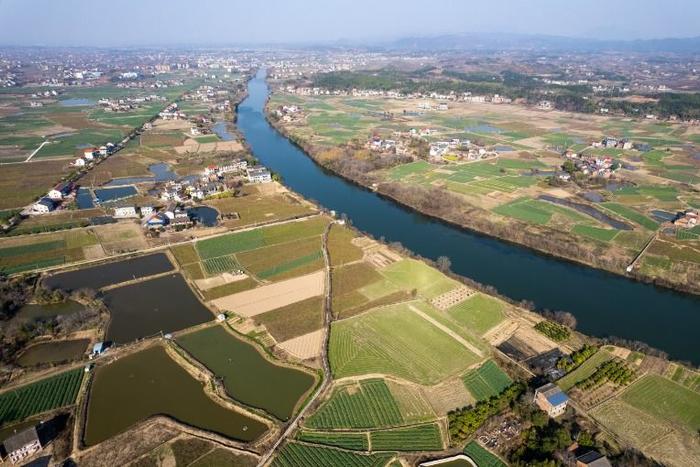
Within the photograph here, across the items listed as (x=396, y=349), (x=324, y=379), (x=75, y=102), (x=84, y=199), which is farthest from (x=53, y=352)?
(x=75, y=102)

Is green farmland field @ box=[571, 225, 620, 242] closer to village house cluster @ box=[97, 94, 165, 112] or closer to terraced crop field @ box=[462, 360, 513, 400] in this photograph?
terraced crop field @ box=[462, 360, 513, 400]

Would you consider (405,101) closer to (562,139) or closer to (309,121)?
(309,121)

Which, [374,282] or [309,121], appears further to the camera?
[309,121]

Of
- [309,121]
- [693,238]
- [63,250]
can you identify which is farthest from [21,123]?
[693,238]

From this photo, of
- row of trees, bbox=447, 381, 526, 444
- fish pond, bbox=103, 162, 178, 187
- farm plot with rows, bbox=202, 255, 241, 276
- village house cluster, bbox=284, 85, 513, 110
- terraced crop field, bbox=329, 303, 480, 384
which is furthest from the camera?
village house cluster, bbox=284, 85, 513, 110

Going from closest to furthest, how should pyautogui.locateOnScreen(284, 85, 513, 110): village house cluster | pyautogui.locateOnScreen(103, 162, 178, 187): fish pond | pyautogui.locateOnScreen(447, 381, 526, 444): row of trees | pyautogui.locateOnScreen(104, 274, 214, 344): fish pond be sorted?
pyautogui.locateOnScreen(447, 381, 526, 444): row of trees, pyautogui.locateOnScreen(104, 274, 214, 344): fish pond, pyautogui.locateOnScreen(103, 162, 178, 187): fish pond, pyautogui.locateOnScreen(284, 85, 513, 110): village house cluster

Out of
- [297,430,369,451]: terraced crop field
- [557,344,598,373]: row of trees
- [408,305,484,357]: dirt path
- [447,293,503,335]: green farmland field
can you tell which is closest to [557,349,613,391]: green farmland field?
[557,344,598,373]: row of trees

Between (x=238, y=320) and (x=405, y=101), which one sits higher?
(x=405, y=101)
